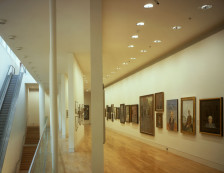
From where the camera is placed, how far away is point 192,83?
1493cm

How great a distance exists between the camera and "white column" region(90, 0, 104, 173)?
29.2 ft

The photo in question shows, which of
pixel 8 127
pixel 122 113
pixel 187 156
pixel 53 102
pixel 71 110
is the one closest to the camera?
pixel 53 102

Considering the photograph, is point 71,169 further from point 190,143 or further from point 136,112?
point 136,112

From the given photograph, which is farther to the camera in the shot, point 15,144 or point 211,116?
point 15,144

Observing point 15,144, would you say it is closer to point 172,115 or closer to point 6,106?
point 6,106

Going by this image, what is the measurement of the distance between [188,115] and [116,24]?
20.9 feet

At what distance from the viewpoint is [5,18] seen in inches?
470

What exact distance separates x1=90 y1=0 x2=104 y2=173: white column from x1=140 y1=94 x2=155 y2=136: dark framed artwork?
480 inches

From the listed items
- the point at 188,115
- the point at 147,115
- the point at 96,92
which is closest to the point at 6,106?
the point at 147,115

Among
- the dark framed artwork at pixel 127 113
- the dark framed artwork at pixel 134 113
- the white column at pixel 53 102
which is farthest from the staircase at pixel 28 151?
the white column at pixel 53 102

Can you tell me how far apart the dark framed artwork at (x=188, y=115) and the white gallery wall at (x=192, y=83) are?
24cm

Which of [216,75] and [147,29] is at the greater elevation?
[147,29]

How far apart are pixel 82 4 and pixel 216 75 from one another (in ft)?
22.6

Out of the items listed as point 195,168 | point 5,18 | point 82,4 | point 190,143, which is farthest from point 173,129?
point 5,18
